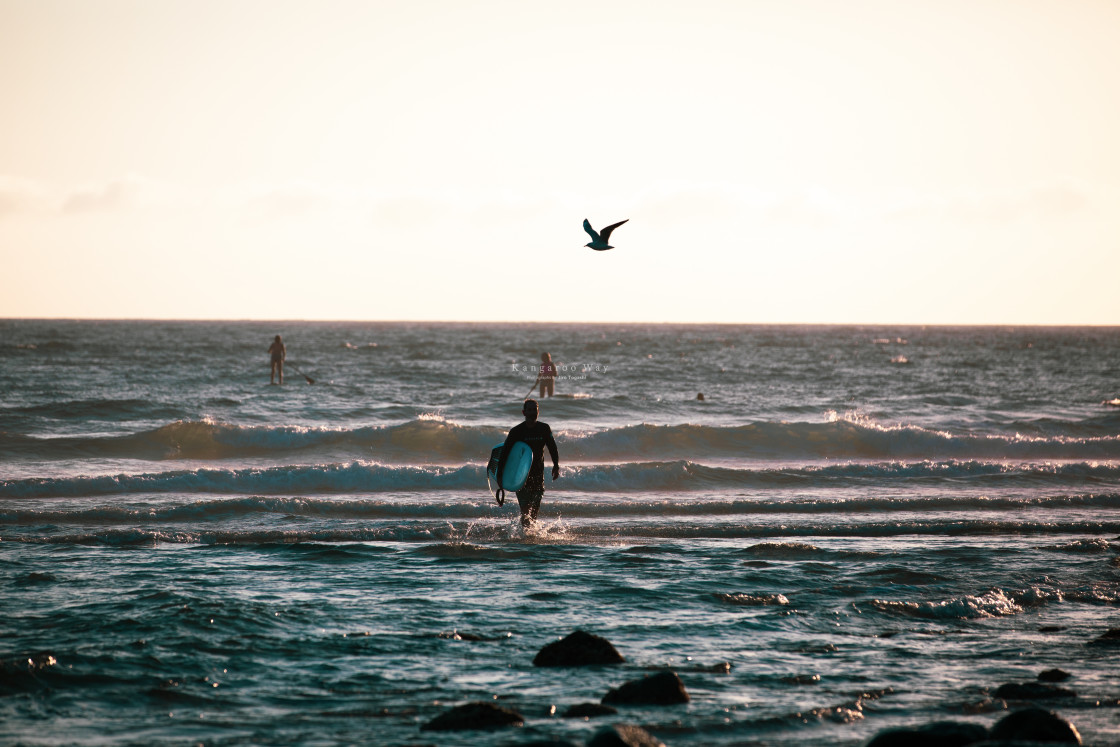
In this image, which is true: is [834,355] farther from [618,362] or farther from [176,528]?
[176,528]

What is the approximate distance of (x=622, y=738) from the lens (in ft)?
15.9

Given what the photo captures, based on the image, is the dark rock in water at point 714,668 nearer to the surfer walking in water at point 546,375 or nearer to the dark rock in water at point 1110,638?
the dark rock in water at point 1110,638

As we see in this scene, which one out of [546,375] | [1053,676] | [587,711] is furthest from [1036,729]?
[546,375]

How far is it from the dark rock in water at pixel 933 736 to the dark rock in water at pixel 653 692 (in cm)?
125

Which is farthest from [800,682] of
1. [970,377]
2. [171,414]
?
[970,377]

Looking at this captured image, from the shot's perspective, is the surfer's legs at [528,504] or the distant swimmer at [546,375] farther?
the distant swimmer at [546,375]

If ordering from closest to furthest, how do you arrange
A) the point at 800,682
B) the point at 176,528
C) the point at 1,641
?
the point at 800,682, the point at 1,641, the point at 176,528

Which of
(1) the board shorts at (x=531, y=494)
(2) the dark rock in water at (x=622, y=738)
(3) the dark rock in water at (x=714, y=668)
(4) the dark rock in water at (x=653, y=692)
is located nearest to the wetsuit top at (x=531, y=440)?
(1) the board shorts at (x=531, y=494)

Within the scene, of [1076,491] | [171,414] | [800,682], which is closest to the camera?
[800,682]

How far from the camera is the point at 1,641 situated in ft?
23.2

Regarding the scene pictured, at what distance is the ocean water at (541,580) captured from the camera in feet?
19.6

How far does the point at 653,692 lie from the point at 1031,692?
8.04ft

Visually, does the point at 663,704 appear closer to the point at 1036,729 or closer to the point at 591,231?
the point at 1036,729

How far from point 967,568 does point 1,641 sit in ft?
29.2
